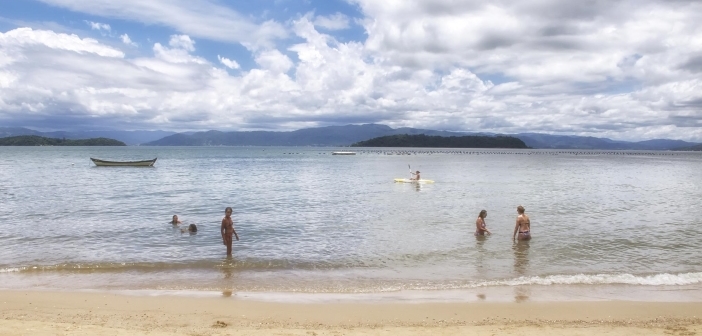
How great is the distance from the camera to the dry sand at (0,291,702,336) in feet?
31.1

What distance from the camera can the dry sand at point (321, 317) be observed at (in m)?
9.49

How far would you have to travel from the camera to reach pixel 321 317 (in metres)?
10.6

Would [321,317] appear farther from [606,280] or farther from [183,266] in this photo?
[606,280]

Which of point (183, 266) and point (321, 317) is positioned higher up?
point (321, 317)

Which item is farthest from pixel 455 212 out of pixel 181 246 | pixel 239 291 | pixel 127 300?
pixel 127 300

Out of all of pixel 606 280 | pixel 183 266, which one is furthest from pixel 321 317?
pixel 606 280

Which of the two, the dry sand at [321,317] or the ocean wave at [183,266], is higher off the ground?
the dry sand at [321,317]

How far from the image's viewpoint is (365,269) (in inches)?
617

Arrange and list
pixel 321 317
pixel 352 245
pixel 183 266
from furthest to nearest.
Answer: pixel 352 245, pixel 183 266, pixel 321 317

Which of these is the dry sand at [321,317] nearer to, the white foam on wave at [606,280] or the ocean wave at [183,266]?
the white foam on wave at [606,280]

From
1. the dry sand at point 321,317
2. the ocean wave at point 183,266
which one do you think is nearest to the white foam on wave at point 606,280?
the dry sand at point 321,317

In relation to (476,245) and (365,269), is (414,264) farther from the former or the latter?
(476,245)

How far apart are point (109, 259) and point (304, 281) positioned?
7.63m

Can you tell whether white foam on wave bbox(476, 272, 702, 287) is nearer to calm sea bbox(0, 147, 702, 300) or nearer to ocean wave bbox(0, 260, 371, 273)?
calm sea bbox(0, 147, 702, 300)
